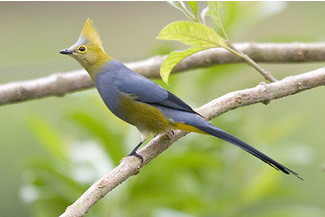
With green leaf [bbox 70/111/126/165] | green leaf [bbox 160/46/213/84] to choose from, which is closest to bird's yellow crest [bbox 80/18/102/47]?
green leaf [bbox 160/46/213/84]

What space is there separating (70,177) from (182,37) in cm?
89

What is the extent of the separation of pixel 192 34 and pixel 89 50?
34 centimetres

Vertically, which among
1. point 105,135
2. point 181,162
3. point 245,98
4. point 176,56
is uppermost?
point 176,56

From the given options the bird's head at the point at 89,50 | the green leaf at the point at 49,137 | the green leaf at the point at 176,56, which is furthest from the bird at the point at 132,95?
the green leaf at the point at 49,137

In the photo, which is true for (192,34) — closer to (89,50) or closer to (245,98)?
(245,98)

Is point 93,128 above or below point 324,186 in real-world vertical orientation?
above

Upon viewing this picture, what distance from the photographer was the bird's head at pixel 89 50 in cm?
135

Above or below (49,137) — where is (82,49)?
above

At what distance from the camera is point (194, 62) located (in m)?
1.65

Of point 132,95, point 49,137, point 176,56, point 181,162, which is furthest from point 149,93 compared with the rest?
point 49,137

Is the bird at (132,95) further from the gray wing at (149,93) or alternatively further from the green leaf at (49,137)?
the green leaf at (49,137)

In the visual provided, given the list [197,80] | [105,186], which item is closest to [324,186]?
[197,80]

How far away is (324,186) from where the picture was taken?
144 inches

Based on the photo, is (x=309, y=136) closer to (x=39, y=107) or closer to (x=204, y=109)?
(x=39, y=107)
